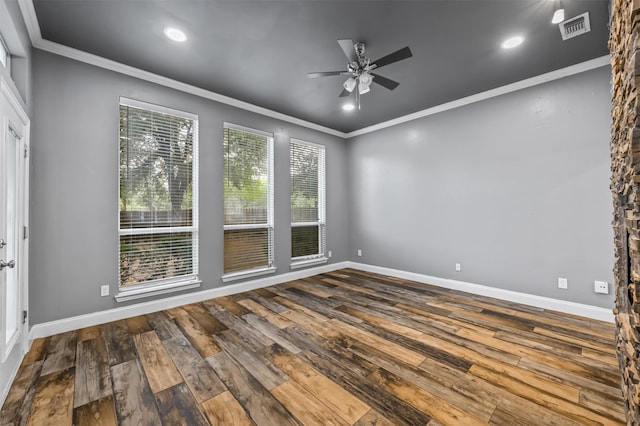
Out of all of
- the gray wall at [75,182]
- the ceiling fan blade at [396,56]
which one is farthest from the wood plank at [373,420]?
the gray wall at [75,182]

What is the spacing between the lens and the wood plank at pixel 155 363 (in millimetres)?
2008

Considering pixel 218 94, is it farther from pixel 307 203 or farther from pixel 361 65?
pixel 307 203

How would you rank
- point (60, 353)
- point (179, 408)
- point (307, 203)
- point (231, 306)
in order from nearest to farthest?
point (179, 408) < point (60, 353) < point (231, 306) < point (307, 203)

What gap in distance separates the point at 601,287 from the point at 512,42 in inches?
113

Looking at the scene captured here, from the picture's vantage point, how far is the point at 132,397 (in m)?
1.85

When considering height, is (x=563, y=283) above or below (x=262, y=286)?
above

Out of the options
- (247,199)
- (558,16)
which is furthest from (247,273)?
(558,16)

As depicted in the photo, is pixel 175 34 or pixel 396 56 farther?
pixel 175 34

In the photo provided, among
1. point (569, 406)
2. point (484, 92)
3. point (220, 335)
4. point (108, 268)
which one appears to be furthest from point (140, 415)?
point (484, 92)

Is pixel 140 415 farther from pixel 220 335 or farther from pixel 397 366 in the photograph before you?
pixel 397 366

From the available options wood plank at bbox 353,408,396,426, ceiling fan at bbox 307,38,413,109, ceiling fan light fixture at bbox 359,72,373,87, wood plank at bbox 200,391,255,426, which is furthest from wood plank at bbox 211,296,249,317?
ceiling fan light fixture at bbox 359,72,373,87

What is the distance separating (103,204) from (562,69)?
5.61 m

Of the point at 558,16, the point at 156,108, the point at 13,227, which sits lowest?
the point at 13,227

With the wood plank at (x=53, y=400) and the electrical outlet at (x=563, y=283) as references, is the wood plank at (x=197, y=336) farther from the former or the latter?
the electrical outlet at (x=563, y=283)
